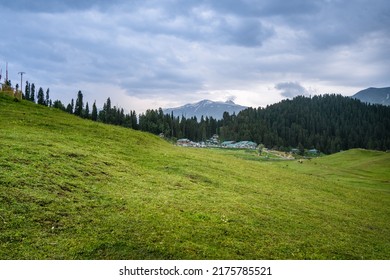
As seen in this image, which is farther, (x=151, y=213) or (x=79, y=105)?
(x=79, y=105)

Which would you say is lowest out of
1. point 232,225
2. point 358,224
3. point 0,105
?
point 358,224

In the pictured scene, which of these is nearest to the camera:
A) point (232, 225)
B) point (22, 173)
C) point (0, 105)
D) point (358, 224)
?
point (232, 225)

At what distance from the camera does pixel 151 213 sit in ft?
52.2

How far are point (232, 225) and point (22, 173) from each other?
40.8ft

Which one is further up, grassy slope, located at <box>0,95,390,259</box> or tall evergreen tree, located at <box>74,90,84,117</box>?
tall evergreen tree, located at <box>74,90,84,117</box>

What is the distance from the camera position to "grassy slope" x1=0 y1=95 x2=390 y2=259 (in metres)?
12.4

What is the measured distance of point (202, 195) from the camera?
2178cm

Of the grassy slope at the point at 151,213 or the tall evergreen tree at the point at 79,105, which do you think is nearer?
the grassy slope at the point at 151,213

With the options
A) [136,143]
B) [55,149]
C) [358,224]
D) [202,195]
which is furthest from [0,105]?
[358,224]

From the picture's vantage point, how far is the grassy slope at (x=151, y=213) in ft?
40.8

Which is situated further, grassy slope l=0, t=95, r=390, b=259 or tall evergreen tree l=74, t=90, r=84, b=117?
tall evergreen tree l=74, t=90, r=84, b=117

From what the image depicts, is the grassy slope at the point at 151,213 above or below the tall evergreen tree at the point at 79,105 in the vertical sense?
below

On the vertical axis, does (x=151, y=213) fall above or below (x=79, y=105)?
below
